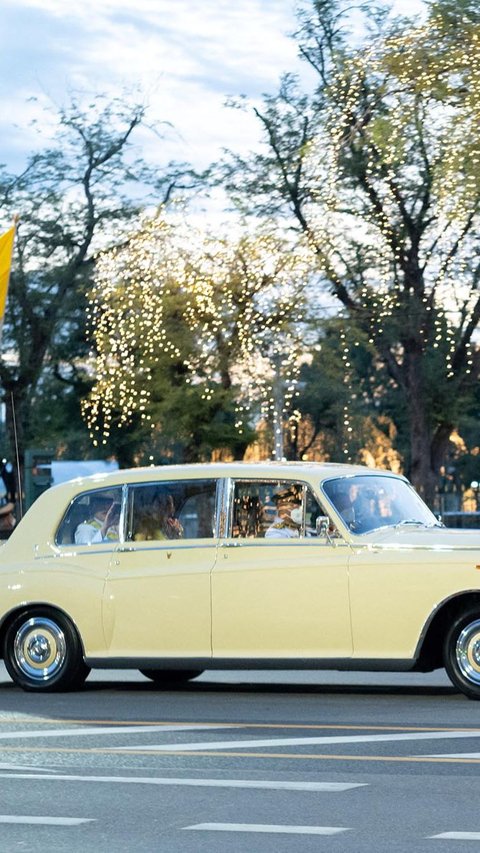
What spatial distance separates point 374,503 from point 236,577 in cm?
120

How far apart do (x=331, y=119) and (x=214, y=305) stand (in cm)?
1150

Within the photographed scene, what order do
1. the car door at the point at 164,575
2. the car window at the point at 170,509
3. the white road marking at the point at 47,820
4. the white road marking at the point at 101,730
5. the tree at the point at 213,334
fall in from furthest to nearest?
the tree at the point at 213,334 < the car window at the point at 170,509 < the car door at the point at 164,575 < the white road marking at the point at 101,730 < the white road marking at the point at 47,820

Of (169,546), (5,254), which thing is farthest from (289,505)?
(5,254)

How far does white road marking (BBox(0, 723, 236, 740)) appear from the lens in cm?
1031

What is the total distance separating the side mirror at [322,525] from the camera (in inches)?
486

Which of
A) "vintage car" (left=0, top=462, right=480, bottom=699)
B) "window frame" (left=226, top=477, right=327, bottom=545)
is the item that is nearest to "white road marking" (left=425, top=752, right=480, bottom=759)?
"vintage car" (left=0, top=462, right=480, bottom=699)

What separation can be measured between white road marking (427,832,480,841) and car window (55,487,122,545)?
6799mm

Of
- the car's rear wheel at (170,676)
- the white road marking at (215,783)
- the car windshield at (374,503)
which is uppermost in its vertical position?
the car windshield at (374,503)

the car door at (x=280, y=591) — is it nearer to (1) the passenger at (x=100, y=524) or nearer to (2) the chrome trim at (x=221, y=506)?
(2) the chrome trim at (x=221, y=506)

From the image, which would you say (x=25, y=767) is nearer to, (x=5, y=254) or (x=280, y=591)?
(x=280, y=591)

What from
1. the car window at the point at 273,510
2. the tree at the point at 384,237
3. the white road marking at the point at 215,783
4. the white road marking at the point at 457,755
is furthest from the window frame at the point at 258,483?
the tree at the point at 384,237

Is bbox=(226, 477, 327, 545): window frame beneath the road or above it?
above

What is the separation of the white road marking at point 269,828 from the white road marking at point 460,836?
0.41m

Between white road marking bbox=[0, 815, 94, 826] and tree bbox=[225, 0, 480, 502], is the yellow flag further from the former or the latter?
white road marking bbox=[0, 815, 94, 826]
